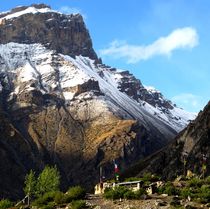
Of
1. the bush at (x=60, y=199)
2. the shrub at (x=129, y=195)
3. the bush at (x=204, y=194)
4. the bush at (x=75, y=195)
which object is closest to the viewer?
the bush at (x=204, y=194)

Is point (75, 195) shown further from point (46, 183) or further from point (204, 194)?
point (46, 183)

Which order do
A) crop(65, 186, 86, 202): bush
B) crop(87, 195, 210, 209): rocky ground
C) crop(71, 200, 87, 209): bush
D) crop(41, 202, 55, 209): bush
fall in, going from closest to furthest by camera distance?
1. crop(87, 195, 210, 209): rocky ground
2. crop(71, 200, 87, 209): bush
3. crop(41, 202, 55, 209): bush
4. crop(65, 186, 86, 202): bush

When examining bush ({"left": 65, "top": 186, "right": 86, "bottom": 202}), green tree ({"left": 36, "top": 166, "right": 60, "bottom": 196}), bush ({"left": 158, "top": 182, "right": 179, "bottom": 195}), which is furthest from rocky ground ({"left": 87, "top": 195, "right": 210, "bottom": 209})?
green tree ({"left": 36, "top": 166, "right": 60, "bottom": 196})

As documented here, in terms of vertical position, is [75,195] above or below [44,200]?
above

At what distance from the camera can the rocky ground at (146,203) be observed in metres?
63.6

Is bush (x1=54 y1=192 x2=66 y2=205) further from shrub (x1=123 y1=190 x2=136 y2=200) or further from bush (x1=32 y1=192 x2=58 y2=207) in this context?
shrub (x1=123 y1=190 x2=136 y2=200)

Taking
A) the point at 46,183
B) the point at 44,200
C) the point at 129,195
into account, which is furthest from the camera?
the point at 46,183

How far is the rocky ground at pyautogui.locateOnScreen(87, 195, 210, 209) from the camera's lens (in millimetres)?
63562

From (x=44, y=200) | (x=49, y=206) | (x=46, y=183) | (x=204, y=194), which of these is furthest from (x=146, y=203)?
(x=46, y=183)

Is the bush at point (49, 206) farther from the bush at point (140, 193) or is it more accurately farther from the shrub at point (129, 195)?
the bush at point (140, 193)

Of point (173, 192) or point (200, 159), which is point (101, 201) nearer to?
point (173, 192)

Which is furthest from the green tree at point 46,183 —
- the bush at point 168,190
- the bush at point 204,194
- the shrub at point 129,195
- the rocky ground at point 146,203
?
the bush at point 204,194

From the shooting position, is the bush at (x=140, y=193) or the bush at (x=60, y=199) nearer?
the bush at (x=140, y=193)

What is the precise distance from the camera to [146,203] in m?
65.6
